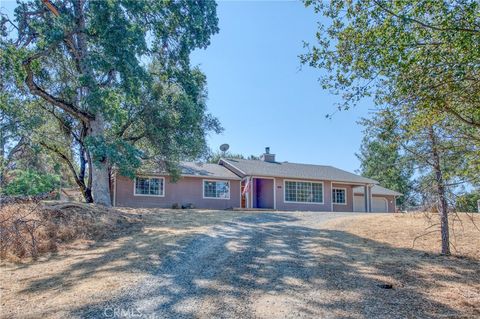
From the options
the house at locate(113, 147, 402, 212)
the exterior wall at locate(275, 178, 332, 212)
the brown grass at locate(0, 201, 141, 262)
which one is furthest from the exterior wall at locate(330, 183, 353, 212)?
the brown grass at locate(0, 201, 141, 262)

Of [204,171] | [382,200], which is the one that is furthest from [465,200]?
[382,200]

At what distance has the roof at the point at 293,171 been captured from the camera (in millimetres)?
23031

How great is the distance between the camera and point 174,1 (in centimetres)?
1371

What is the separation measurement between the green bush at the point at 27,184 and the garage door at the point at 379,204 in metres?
24.2

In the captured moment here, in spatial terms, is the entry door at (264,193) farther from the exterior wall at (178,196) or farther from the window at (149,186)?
the window at (149,186)

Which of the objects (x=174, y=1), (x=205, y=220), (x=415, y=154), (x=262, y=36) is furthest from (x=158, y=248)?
(x=174, y=1)

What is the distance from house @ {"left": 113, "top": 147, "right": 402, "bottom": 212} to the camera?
69.3ft

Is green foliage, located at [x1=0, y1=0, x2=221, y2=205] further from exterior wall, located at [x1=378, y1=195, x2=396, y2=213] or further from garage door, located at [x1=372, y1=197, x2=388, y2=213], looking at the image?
exterior wall, located at [x1=378, y1=195, x2=396, y2=213]

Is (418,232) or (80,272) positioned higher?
(418,232)

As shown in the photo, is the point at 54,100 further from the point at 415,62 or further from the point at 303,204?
the point at 303,204

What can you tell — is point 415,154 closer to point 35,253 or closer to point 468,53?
point 468,53

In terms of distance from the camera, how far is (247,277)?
6.67 meters

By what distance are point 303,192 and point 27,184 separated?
16.2 meters

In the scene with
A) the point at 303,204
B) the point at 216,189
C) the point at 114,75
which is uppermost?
the point at 114,75
